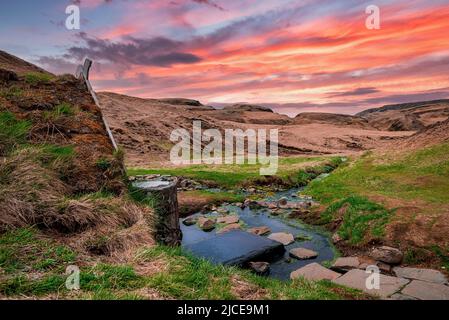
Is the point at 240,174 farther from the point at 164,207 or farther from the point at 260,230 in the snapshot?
the point at 164,207

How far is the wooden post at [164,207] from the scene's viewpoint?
31.7ft

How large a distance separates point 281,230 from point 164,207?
19.9 ft

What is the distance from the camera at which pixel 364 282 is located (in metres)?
7.93

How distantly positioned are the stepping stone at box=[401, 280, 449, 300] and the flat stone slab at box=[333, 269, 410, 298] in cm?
17

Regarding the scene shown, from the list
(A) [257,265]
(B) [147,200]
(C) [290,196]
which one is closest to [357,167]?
(C) [290,196]

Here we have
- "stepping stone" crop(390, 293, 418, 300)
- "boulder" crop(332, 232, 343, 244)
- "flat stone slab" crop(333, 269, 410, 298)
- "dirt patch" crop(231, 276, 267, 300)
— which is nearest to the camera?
"dirt patch" crop(231, 276, 267, 300)

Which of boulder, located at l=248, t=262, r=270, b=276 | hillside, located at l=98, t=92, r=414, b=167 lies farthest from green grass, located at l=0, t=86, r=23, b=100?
hillside, located at l=98, t=92, r=414, b=167

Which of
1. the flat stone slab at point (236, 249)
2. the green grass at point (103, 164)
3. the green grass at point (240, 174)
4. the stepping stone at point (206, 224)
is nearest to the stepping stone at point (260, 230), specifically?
the flat stone slab at point (236, 249)

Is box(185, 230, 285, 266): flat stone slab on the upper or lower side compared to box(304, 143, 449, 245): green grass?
lower

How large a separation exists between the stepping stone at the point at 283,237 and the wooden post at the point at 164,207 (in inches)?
158

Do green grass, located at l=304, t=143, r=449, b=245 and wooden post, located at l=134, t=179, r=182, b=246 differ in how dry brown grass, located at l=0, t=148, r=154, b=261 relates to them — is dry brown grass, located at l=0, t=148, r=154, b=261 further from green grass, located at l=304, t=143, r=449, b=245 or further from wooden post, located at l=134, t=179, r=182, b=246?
green grass, located at l=304, t=143, r=449, b=245

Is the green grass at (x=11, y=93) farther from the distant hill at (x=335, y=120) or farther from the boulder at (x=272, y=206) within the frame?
the distant hill at (x=335, y=120)

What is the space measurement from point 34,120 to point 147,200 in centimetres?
391

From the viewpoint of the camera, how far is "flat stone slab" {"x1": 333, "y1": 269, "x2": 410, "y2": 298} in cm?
735
